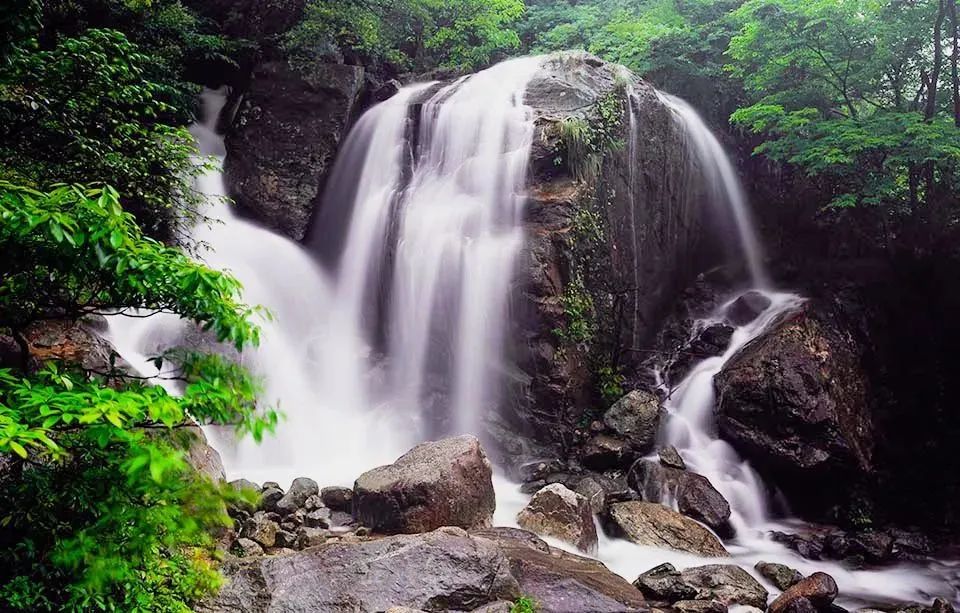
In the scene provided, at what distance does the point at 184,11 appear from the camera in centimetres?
1322

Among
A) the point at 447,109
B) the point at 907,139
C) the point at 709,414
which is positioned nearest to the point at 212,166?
the point at 447,109

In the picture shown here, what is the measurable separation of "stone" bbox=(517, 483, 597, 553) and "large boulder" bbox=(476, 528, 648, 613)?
85 centimetres

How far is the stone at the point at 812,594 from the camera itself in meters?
6.16

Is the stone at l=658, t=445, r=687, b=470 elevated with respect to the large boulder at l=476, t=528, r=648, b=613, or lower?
lower

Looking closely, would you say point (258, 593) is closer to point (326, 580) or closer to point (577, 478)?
point (326, 580)

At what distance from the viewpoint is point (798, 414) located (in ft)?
32.1

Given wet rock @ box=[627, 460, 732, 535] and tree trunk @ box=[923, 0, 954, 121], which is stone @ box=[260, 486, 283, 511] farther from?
tree trunk @ box=[923, 0, 954, 121]

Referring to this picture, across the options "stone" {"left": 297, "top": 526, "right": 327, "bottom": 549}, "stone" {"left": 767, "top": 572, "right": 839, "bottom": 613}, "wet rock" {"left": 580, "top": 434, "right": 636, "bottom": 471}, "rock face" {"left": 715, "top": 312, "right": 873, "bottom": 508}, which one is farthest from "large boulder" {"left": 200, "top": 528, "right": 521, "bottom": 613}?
"rock face" {"left": 715, "top": 312, "right": 873, "bottom": 508}

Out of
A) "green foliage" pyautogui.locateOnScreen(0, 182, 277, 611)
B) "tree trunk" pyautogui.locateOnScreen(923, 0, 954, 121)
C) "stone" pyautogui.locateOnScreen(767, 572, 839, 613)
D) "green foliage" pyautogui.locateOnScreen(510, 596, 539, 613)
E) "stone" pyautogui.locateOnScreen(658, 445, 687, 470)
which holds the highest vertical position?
"tree trunk" pyautogui.locateOnScreen(923, 0, 954, 121)

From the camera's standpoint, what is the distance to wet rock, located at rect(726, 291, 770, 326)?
43.0 feet

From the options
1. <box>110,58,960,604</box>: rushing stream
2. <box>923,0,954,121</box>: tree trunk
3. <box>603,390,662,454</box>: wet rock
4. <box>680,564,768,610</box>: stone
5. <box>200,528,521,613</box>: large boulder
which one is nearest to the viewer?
<box>200,528,521,613</box>: large boulder

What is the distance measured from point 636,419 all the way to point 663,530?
2.60m

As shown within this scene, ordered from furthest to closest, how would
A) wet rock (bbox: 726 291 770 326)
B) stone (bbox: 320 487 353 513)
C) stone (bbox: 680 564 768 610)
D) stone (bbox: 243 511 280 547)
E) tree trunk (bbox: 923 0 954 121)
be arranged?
wet rock (bbox: 726 291 770 326) → tree trunk (bbox: 923 0 954 121) → stone (bbox: 320 487 353 513) → stone (bbox: 680 564 768 610) → stone (bbox: 243 511 280 547)

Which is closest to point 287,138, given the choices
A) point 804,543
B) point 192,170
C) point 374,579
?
point 192,170
